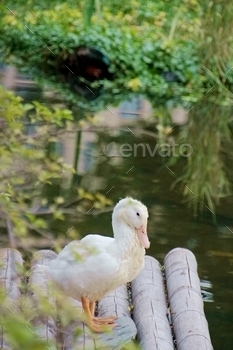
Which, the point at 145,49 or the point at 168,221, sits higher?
the point at 145,49

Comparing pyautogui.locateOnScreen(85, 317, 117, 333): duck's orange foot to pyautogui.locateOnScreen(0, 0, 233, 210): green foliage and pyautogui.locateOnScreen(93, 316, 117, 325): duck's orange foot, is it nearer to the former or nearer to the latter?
pyautogui.locateOnScreen(93, 316, 117, 325): duck's orange foot

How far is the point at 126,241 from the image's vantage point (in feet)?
9.52

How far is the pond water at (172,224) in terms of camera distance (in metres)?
3.91

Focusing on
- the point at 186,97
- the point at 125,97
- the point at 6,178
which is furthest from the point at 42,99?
the point at 6,178

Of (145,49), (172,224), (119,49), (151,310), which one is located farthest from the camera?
(145,49)

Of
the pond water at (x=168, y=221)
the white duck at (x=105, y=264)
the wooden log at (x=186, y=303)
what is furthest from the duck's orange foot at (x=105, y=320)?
the pond water at (x=168, y=221)

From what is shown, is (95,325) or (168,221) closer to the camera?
(95,325)

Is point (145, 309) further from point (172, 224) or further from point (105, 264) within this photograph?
point (172, 224)

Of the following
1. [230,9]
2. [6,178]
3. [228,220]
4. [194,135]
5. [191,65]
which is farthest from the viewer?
[191,65]

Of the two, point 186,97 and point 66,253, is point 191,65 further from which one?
point 66,253

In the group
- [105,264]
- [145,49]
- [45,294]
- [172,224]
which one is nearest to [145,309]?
[105,264]

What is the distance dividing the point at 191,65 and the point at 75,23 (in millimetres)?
1744

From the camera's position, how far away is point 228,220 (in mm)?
5055

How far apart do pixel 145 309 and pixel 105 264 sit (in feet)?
1.29
